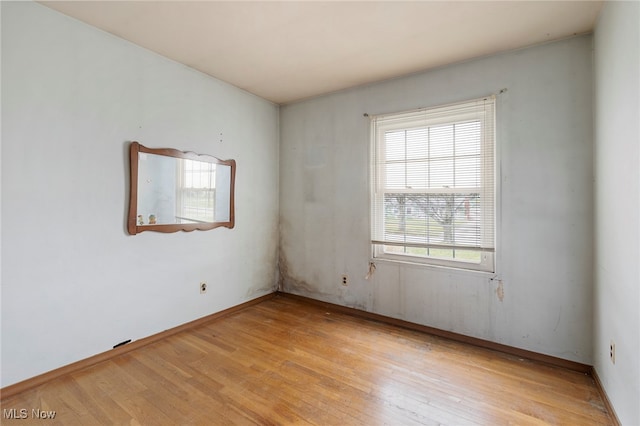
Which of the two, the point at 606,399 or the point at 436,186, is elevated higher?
the point at 436,186

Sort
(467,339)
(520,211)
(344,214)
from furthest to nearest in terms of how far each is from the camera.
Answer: (344,214) < (467,339) < (520,211)

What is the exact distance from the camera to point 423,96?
9.77 feet

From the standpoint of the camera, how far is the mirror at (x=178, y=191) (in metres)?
2.54

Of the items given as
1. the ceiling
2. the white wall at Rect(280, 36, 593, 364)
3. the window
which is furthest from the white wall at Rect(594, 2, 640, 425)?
the window

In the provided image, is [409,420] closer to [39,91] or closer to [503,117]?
[503,117]

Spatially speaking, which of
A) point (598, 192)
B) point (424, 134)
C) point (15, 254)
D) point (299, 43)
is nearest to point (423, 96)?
point (424, 134)

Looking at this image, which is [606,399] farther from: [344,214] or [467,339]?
[344,214]

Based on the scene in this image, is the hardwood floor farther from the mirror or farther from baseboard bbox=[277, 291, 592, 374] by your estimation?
the mirror

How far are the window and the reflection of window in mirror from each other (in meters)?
1.81

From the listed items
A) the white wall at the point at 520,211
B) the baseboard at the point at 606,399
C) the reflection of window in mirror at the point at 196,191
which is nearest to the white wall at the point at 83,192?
the reflection of window in mirror at the point at 196,191

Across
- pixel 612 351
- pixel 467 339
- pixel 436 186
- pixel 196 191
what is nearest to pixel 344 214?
pixel 436 186

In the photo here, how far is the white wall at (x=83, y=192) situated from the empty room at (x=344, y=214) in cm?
1

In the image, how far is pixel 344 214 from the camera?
3.51 m

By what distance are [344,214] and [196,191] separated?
1683mm
